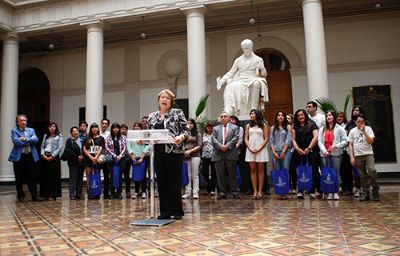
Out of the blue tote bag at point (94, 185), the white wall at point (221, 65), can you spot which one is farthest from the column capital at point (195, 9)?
the blue tote bag at point (94, 185)

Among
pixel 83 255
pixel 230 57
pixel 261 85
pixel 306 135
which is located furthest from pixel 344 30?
pixel 83 255

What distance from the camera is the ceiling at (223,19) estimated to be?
12.8 meters

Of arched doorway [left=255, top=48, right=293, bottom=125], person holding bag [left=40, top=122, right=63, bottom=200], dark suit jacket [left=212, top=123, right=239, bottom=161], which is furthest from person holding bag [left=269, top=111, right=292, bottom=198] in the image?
arched doorway [left=255, top=48, right=293, bottom=125]

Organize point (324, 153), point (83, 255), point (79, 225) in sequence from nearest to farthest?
point (83, 255)
point (79, 225)
point (324, 153)

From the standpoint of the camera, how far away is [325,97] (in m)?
10.3

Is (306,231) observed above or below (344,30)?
below

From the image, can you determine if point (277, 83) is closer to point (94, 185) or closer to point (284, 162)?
point (284, 162)

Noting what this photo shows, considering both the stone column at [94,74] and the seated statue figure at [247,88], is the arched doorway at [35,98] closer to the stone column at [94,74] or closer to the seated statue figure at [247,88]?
the stone column at [94,74]

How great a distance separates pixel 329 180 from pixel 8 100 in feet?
38.6

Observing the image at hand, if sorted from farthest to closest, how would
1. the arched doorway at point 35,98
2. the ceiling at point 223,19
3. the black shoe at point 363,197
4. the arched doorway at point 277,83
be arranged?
the arched doorway at point 35,98 → the arched doorway at point 277,83 → the ceiling at point 223,19 → the black shoe at point 363,197

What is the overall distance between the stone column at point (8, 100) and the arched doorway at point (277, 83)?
30.2 ft

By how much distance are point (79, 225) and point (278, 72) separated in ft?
37.0

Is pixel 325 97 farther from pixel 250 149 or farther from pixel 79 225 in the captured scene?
pixel 79 225

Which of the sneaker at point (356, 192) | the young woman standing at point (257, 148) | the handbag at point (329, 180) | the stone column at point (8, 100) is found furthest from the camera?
the stone column at point (8, 100)
